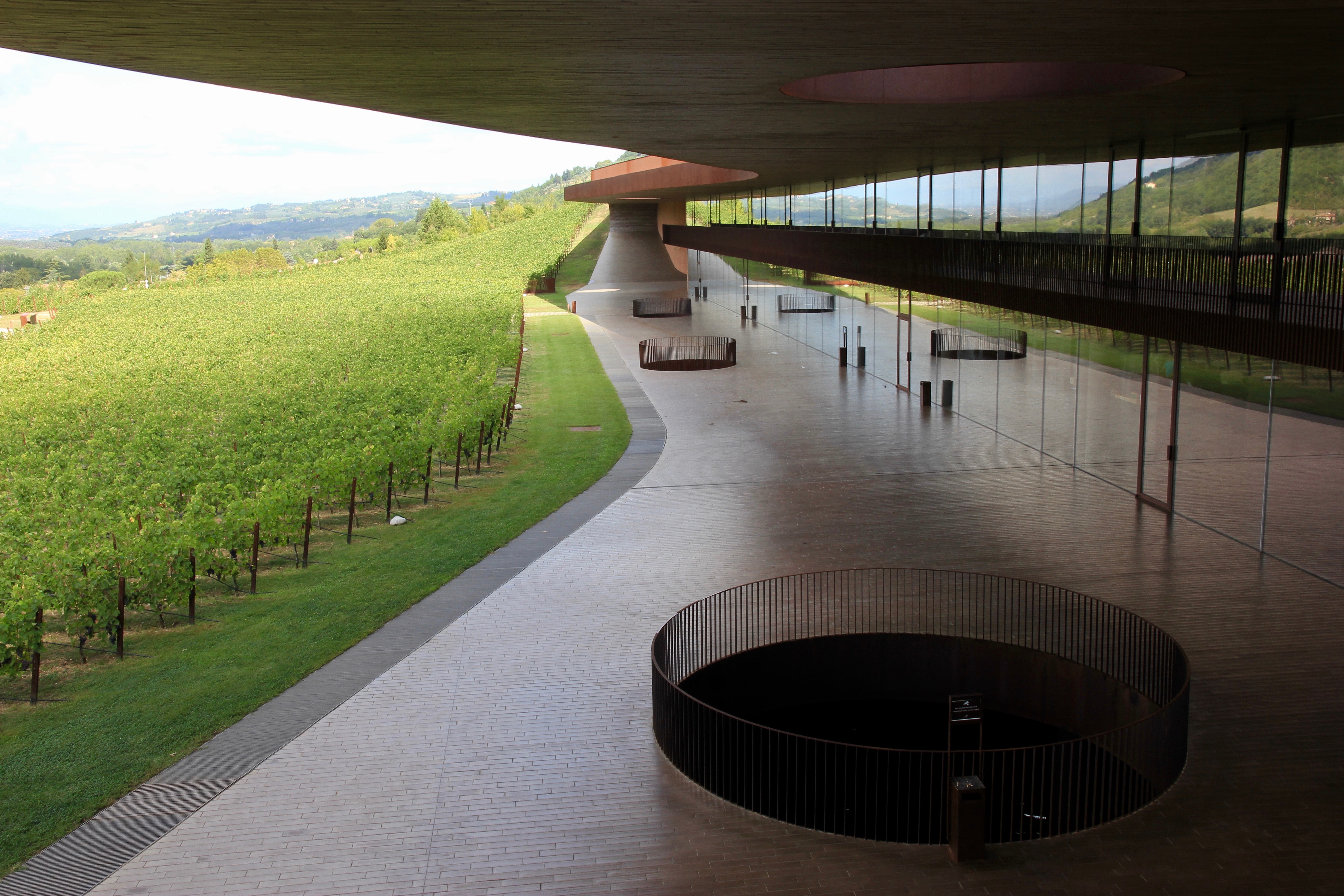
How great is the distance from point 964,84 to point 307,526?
468 inches

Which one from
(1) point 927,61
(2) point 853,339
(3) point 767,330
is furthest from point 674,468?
(3) point 767,330

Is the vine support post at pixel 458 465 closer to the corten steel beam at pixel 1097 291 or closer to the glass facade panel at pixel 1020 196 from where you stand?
the corten steel beam at pixel 1097 291

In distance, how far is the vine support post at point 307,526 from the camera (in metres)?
17.1

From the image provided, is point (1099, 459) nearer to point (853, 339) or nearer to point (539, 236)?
point (853, 339)

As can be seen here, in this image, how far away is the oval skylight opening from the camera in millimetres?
13719

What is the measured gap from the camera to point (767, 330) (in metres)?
47.3

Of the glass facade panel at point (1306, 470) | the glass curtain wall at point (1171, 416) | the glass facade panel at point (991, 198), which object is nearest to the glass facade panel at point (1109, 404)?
the glass curtain wall at point (1171, 416)

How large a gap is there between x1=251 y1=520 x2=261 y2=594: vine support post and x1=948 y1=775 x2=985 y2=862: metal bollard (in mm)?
10991

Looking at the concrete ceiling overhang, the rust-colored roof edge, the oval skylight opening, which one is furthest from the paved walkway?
the rust-colored roof edge

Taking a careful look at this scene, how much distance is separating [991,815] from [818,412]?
19.1m

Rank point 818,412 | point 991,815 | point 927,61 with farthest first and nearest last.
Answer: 1. point 818,412
2. point 927,61
3. point 991,815

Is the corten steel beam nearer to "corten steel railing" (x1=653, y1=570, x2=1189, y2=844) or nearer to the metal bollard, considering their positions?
"corten steel railing" (x1=653, y1=570, x2=1189, y2=844)

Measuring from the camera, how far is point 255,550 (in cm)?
1587

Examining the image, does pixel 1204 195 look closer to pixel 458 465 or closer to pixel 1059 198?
pixel 1059 198
